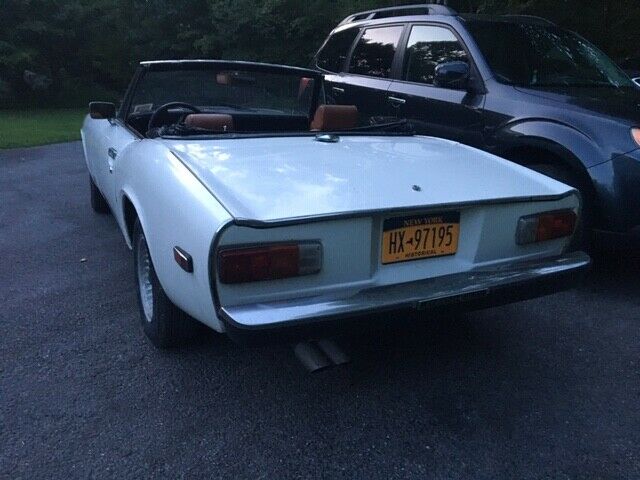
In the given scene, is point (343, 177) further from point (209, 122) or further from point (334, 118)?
point (334, 118)

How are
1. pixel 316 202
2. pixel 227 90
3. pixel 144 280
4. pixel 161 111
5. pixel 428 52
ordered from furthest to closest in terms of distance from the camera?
pixel 428 52
pixel 227 90
pixel 161 111
pixel 144 280
pixel 316 202

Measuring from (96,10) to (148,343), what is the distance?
18.9m

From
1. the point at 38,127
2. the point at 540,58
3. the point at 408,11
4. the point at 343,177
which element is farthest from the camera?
the point at 38,127

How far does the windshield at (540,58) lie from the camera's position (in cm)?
→ 465

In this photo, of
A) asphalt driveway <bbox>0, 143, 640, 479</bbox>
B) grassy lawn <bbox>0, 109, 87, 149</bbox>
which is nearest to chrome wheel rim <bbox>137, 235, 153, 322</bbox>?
asphalt driveway <bbox>0, 143, 640, 479</bbox>

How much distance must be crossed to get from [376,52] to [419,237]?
3633 mm

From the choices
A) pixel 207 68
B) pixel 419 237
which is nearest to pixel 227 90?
pixel 207 68

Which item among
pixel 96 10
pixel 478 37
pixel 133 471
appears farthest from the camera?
pixel 96 10

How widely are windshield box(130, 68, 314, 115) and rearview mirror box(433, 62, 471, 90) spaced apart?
37.1 inches

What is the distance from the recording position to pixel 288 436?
2.51m

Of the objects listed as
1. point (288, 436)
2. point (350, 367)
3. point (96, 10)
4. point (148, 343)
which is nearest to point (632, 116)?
point (350, 367)

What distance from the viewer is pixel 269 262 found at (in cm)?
230

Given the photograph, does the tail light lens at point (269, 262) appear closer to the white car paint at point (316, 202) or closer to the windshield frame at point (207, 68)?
the white car paint at point (316, 202)

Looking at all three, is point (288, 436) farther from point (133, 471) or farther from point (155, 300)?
point (155, 300)
